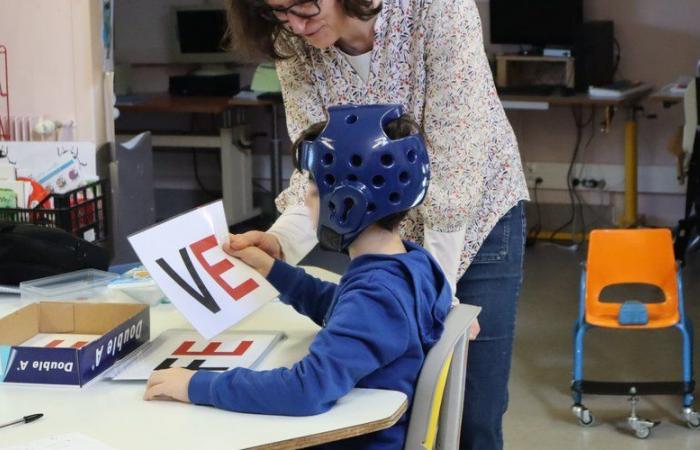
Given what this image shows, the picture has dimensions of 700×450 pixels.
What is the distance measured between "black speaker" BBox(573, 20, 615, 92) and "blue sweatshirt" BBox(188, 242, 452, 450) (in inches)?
181

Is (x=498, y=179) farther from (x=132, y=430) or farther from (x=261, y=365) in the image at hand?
(x=132, y=430)

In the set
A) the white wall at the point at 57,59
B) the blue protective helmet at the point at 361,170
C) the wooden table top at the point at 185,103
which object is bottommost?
the wooden table top at the point at 185,103

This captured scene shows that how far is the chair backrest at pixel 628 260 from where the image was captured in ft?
11.4

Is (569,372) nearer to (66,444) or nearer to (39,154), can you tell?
(39,154)

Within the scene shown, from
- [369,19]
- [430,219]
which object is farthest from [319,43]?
[430,219]

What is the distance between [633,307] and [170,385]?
2.25 m

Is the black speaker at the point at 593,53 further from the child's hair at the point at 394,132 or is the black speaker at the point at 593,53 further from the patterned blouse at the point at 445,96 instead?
the child's hair at the point at 394,132

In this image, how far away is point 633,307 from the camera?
3334 mm

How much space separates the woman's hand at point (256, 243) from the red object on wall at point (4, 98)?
49.9 inches

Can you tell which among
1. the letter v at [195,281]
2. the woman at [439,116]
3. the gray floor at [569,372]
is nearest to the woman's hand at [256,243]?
the woman at [439,116]

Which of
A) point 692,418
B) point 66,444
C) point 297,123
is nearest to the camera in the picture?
point 66,444

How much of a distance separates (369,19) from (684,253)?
153 inches

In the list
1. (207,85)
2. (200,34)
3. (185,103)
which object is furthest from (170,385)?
(200,34)

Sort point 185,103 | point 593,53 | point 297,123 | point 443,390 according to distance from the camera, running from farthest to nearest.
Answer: point 185,103 < point 593,53 < point 297,123 < point 443,390
